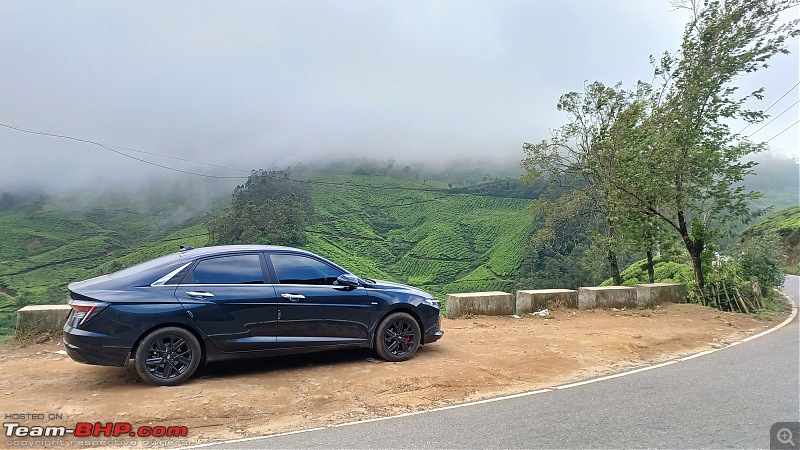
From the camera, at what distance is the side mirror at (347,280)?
21.7 ft

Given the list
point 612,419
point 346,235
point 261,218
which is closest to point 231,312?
point 612,419

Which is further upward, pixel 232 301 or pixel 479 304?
pixel 232 301

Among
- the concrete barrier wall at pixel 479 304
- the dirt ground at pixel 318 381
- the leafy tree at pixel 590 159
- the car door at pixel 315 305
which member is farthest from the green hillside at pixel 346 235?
the car door at pixel 315 305

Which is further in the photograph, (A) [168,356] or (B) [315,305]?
(B) [315,305]

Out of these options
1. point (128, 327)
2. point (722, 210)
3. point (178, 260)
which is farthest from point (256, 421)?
point (722, 210)

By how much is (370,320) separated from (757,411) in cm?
432

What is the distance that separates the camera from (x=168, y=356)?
562cm

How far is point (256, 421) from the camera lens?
503cm

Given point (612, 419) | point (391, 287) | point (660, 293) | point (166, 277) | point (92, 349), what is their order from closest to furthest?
point (612, 419)
point (92, 349)
point (166, 277)
point (391, 287)
point (660, 293)

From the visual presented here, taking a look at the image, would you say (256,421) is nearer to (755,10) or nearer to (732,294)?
(732,294)

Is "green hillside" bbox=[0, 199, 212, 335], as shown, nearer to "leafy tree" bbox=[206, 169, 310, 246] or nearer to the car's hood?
"leafy tree" bbox=[206, 169, 310, 246]

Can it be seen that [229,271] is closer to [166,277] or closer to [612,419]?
[166,277]

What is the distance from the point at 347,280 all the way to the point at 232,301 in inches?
57.7

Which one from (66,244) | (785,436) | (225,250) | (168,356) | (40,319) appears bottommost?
(785,436)
